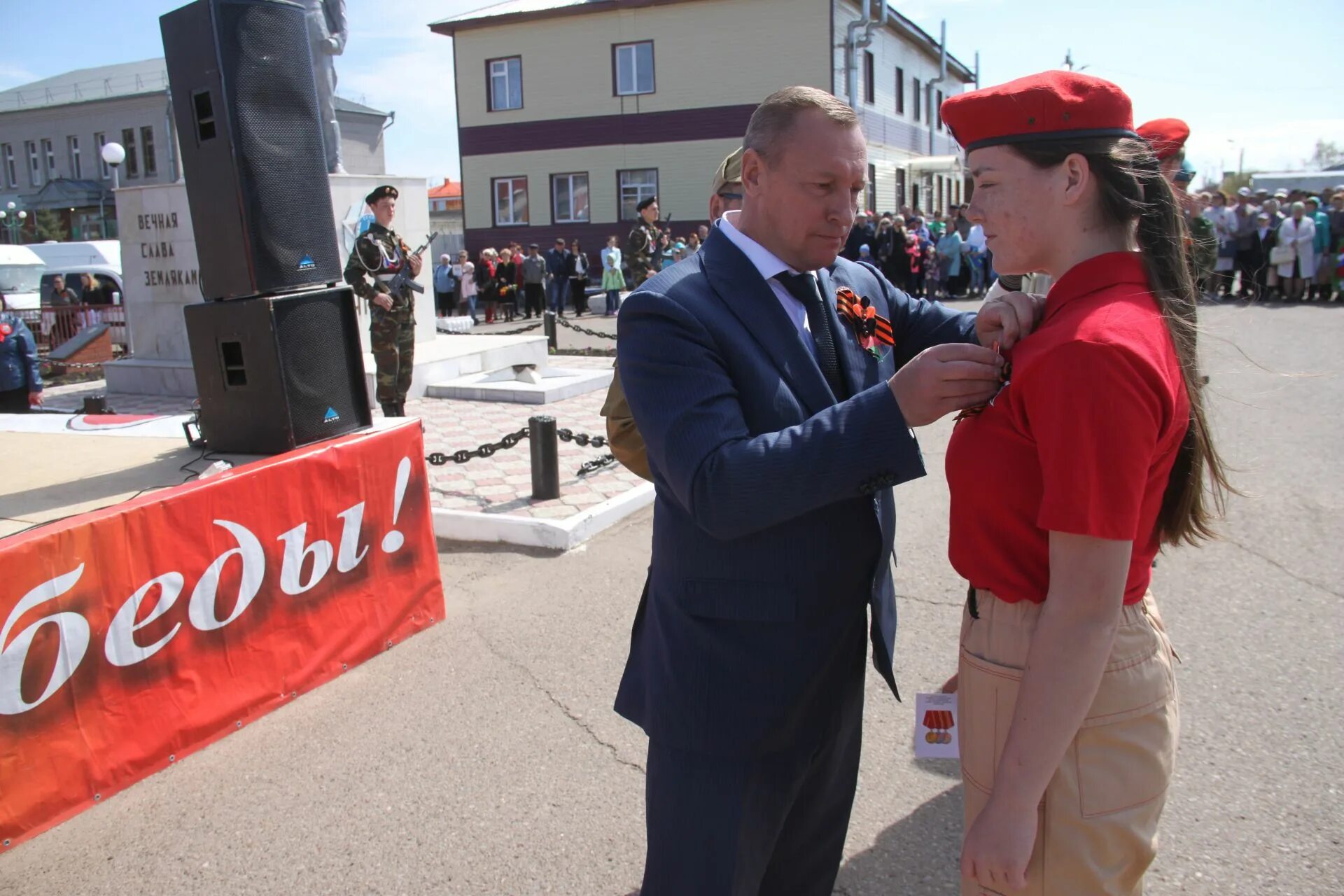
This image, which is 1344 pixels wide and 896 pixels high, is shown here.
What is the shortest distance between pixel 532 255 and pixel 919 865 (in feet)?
76.2

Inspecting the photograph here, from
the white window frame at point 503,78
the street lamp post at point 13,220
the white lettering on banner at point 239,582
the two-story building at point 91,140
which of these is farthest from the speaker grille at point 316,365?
the street lamp post at point 13,220

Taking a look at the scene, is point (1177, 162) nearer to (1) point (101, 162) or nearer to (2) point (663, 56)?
(2) point (663, 56)

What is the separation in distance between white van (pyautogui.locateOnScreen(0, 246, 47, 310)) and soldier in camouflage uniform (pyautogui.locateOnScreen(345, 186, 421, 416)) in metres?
16.9

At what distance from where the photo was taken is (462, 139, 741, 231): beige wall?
30.6 meters

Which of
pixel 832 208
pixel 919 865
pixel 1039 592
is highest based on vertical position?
pixel 832 208

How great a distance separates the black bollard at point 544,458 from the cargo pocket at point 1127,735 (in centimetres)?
516

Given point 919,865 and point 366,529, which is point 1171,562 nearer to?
point 919,865

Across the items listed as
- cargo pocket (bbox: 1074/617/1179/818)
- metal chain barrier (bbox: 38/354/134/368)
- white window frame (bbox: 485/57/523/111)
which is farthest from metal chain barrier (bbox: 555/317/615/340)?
white window frame (bbox: 485/57/523/111)

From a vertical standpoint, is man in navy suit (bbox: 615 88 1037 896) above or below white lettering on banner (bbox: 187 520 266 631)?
above

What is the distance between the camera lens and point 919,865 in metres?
2.81

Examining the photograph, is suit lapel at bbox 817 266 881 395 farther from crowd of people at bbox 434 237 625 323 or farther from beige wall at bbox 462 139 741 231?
beige wall at bbox 462 139 741 231

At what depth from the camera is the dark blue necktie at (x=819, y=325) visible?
5.86ft

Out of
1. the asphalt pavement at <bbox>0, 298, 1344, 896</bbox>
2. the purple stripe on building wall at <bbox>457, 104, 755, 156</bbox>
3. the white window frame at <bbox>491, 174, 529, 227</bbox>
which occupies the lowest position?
the asphalt pavement at <bbox>0, 298, 1344, 896</bbox>

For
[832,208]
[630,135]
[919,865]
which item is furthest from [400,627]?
[630,135]
